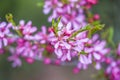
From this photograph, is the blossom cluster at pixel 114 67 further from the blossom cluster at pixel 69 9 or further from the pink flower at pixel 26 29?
the pink flower at pixel 26 29

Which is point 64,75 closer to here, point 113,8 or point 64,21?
point 113,8

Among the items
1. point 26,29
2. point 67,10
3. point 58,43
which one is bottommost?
point 58,43

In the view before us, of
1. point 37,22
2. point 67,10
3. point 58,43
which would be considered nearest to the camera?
point 58,43

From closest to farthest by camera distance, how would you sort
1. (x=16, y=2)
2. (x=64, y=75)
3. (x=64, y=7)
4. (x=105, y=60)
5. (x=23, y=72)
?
(x=64, y=7), (x=105, y=60), (x=16, y=2), (x=23, y=72), (x=64, y=75)

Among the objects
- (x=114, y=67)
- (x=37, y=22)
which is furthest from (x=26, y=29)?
(x=37, y=22)

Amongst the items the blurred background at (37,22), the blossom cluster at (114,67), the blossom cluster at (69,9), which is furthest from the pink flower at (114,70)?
the blurred background at (37,22)

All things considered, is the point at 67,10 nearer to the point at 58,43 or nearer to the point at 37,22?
the point at 58,43

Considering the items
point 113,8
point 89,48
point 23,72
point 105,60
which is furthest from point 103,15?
point 23,72

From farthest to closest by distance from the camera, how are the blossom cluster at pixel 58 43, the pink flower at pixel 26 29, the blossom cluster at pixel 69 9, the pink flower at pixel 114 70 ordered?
the pink flower at pixel 114 70, the blossom cluster at pixel 69 9, the pink flower at pixel 26 29, the blossom cluster at pixel 58 43
